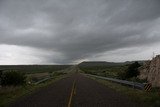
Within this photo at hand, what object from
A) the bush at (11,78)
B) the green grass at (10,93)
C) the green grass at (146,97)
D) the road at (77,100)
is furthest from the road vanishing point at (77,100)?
the bush at (11,78)

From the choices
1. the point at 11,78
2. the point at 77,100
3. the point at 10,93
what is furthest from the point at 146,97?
the point at 11,78

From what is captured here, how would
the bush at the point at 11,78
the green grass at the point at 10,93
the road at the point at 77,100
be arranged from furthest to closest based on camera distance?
1. the bush at the point at 11,78
2. the green grass at the point at 10,93
3. the road at the point at 77,100

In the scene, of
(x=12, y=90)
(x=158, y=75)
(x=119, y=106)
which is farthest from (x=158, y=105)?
(x=158, y=75)

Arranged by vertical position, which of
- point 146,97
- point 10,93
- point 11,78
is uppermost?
point 11,78

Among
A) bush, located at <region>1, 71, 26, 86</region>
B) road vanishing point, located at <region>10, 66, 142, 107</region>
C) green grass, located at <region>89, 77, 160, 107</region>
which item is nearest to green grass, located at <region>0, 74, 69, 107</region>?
road vanishing point, located at <region>10, 66, 142, 107</region>

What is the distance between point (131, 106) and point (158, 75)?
61.6ft

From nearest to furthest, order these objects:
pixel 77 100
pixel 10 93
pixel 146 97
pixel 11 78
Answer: pixel 77 100, pixel 146 97, pixel 10 93, pixel 11 78

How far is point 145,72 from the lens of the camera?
39125mm

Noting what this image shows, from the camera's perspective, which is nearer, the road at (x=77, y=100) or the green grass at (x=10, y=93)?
the road at (x=77, y=100)

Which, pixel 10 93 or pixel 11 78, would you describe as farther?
pixel 11 78

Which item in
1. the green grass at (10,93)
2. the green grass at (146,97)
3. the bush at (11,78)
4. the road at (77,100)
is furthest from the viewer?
the bush at (11,78)

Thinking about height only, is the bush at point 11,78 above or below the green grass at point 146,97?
above

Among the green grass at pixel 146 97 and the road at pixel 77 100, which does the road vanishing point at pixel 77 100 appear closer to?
the road at pixel 77 100

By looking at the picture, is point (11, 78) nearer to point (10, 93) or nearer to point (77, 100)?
point (10, 93)
